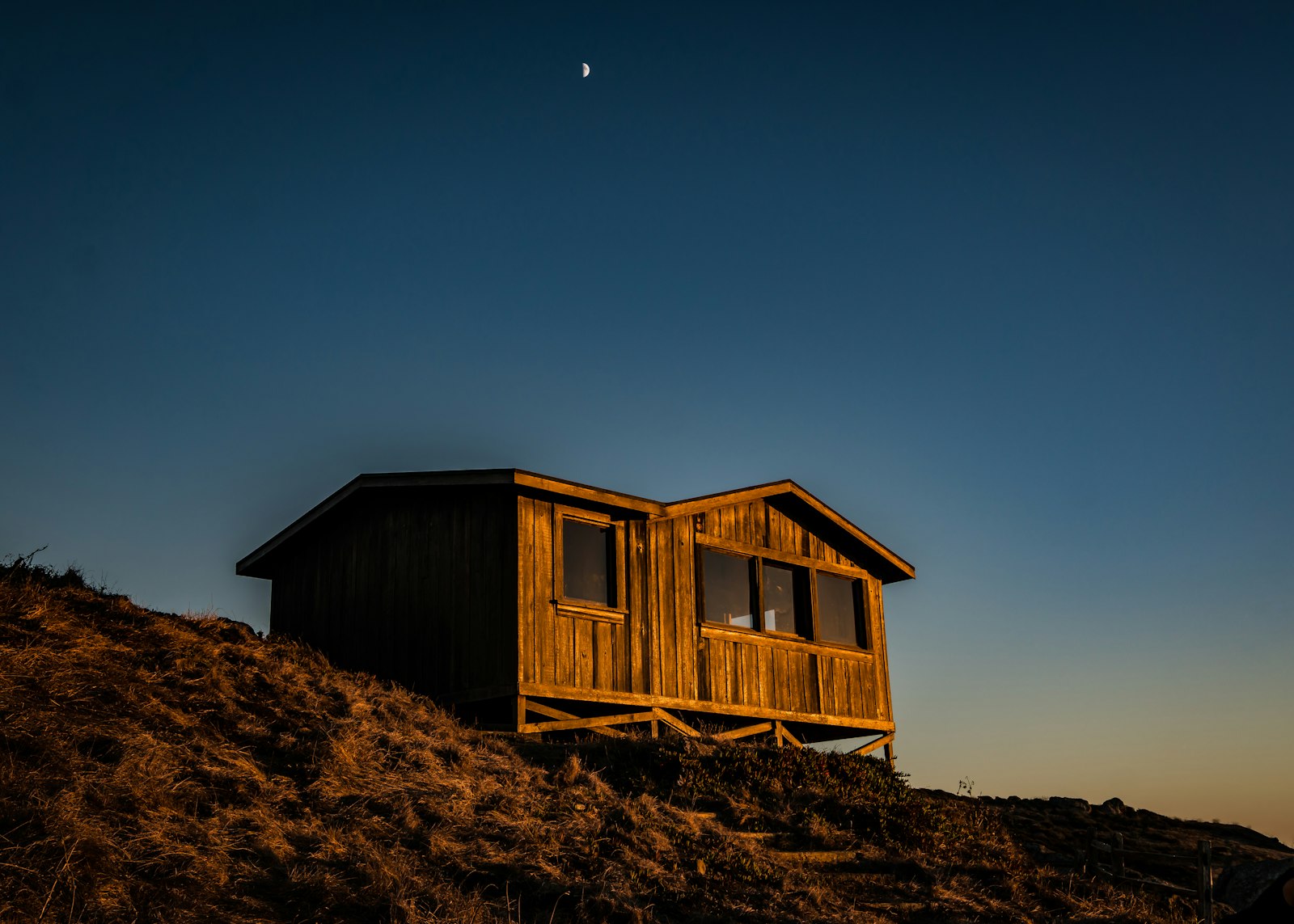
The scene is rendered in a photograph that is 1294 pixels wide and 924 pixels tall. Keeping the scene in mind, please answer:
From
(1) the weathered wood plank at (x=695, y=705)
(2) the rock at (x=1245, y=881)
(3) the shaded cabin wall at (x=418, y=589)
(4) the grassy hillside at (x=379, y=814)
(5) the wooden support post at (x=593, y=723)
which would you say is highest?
(3) the shaded cabin wall at (x=418, y=589)

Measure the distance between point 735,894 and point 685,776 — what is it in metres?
3.36

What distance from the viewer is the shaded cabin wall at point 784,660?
2209cm

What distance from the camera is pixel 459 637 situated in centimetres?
1969

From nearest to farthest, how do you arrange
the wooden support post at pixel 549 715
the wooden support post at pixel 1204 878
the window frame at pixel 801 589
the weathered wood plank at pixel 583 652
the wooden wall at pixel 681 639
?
1. the wooden support post at pixel 1204 878
2. the wooden support post at pixel 549 715
3. the wooden wall at pixel 681 639
4. the weathered wood plank at pixel 583 652
5. the window frame at pixel 801 589

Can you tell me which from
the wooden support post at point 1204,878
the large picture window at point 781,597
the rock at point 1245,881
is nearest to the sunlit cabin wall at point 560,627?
the large picture window at point 781,597

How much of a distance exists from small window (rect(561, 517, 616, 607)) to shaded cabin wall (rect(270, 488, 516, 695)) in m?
1.32

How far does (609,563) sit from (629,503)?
112 centimetres

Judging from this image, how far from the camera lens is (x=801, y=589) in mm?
24281

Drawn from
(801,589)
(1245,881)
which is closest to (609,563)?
(801,589)

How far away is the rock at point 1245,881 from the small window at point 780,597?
8.78 metres

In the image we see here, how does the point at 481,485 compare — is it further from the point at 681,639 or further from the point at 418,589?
the point at 681,639

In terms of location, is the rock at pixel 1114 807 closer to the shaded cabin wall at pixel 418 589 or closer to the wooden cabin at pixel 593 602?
the wooden cabin at pixel 593 602

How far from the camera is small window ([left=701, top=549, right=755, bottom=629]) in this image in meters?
22.8

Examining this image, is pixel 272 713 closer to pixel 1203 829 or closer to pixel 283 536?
pixel 283 536
